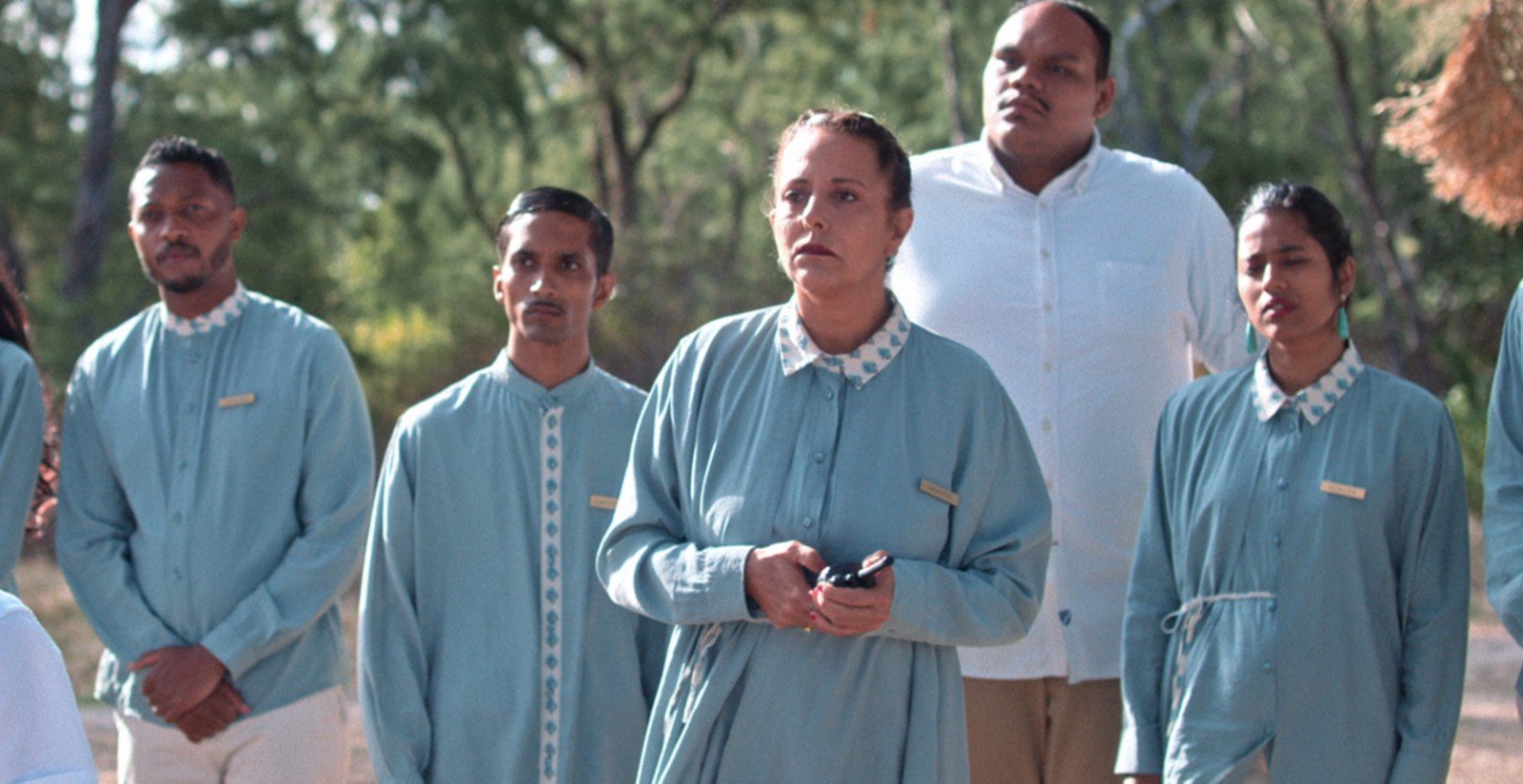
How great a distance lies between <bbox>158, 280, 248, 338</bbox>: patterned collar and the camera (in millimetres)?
4609

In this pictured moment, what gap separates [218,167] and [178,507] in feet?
3.03

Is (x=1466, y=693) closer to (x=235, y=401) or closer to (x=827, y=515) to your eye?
(x=235, y=401)

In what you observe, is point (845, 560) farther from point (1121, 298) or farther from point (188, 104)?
point (188, 104)

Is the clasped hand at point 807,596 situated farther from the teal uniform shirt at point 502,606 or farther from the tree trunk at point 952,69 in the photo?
the tree trunk at point 952,69

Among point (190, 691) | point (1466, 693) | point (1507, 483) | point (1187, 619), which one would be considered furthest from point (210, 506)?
point (1466, 693)

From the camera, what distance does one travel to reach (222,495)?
4.42 metres

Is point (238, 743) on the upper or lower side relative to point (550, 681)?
lower

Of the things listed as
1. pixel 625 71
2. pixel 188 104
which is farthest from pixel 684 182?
pixel 188 104

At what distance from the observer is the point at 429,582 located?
159 inches

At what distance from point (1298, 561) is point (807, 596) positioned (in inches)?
46.6

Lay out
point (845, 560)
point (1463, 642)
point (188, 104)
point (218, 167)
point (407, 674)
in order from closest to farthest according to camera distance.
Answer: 1. point (845, 560)
2. point (1463, 642)
3. point (407, 674)
4. point (218, 167)
5. point (188, 104)

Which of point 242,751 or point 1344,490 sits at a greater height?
point 1344,490

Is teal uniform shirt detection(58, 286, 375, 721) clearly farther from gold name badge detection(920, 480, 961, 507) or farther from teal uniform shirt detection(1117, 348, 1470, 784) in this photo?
teal uniform shirt detection(1117, 348, 1470, 784)

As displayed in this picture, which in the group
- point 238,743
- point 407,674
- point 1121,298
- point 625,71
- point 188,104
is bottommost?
point 238,743
